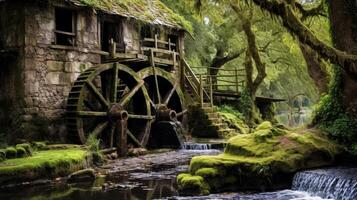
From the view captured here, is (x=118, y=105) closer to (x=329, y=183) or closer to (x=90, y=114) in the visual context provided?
(x=90, y=114)

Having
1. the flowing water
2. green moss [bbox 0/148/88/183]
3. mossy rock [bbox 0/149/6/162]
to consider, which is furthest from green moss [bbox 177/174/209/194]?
the flowing water

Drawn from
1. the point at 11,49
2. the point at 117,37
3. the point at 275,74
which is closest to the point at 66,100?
the point at 11,49

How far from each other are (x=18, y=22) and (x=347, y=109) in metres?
9.99

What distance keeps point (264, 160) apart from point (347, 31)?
372cm

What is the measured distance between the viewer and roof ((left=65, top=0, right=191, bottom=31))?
1617 cm

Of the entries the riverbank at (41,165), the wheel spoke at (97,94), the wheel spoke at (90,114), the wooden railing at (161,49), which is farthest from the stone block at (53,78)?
the wooden railing at (161,49)

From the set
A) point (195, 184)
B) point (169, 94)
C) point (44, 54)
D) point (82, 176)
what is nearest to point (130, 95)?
point (169, 94)

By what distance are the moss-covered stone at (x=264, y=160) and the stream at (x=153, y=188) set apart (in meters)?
0.32

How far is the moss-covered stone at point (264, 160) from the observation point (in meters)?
8.68

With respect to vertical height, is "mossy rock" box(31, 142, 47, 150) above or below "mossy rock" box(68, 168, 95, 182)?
above

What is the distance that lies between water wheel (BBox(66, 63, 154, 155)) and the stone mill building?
22.1 inches

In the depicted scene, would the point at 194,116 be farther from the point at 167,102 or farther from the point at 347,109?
the point at 347,109

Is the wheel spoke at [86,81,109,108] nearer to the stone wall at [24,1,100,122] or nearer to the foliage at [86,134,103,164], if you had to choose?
the stone wall at [24,1,100,122]

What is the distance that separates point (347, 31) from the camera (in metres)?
10.2
